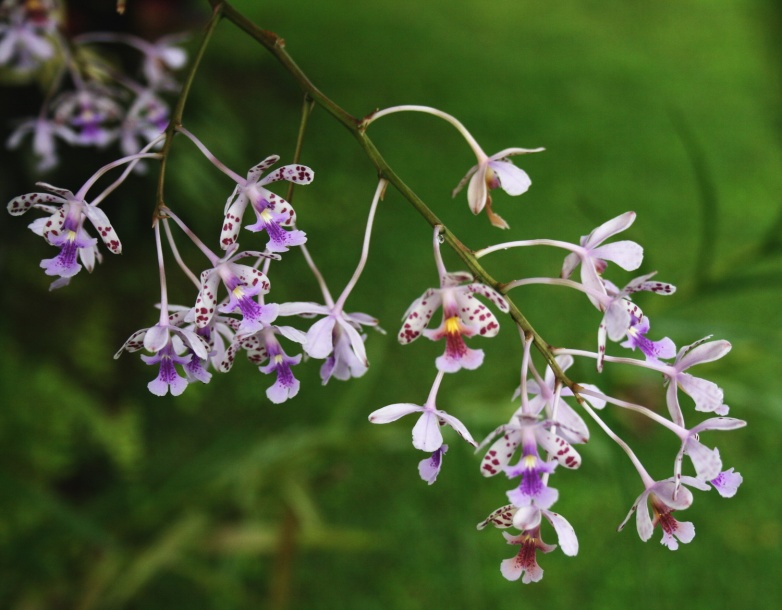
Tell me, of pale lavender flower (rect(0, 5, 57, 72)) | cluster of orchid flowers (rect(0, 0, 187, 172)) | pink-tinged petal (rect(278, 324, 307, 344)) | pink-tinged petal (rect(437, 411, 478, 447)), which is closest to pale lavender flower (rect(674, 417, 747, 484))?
pink-tinged petal (rect(437, 411, 478, 447))

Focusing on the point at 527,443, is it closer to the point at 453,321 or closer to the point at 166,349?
the point at 453,321

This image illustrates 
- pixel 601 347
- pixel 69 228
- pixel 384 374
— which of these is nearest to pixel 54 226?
pixel 69 228

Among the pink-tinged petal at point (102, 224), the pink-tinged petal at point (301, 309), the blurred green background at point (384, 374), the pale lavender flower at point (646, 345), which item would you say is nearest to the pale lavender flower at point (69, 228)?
the pink-tinged petal at point (102, 224)

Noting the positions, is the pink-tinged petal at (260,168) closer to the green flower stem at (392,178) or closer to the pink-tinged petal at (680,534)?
the green flower stem at (392,178)

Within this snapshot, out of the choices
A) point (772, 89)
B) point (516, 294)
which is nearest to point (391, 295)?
point (516, 294)

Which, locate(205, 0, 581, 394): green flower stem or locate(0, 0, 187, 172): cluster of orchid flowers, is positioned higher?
locate(205, 0, 581, 394): green flower stem

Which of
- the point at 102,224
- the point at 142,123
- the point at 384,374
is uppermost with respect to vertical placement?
the point at 102,224

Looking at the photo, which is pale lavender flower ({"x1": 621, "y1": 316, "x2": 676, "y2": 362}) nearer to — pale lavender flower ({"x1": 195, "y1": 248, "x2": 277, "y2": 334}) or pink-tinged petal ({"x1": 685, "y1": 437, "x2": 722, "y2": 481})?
pink-tinged petal ({"x1": 685, "y1": 437, "x2": 722, "y2": 481})
